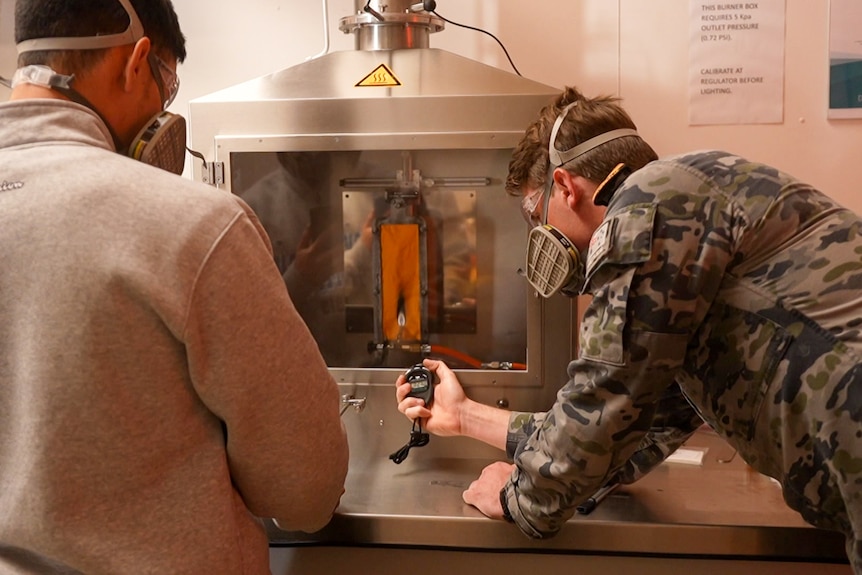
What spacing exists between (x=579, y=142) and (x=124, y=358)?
764 millimetres

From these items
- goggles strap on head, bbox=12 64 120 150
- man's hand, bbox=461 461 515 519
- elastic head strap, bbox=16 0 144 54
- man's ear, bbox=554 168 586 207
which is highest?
elastic head strap, bbox=16 0 144 54

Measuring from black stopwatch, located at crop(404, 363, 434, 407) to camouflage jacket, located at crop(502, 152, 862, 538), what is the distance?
1.39 ft

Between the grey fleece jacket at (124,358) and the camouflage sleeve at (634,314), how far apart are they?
0.41 meters

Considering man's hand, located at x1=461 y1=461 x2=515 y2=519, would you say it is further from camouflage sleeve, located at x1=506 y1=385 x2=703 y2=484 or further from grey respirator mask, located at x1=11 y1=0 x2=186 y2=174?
grey respirator mask, located at x1=11 y1=0 x2=186 y2=174

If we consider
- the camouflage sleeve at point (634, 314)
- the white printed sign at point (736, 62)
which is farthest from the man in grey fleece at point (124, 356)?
the white printed sign at point (736, 62)

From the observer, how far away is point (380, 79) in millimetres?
1521

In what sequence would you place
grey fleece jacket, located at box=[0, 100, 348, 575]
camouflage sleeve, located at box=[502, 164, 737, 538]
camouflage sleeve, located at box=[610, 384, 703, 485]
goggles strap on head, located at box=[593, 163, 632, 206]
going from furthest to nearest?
camouflage sleeve, located at box=[610, 384, 703, 485] → goggles strap on head, located at box=[593, 163, 632, 206] → camouflage sleeve, located at box=[502, 164, 737, 538] → grey fleece jacket, located at box=[0, 100, 348, 575]

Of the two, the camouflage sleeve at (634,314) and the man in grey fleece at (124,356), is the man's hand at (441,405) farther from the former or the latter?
the man in grey fleece at (124,356)

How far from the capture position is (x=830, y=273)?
3.21ft

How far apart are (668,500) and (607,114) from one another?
630 millimetres

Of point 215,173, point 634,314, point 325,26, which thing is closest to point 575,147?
point 634,314

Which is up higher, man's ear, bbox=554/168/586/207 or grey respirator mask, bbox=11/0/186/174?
grey respirator mask, bbox=11/0/186/174

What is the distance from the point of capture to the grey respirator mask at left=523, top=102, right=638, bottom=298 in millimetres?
1220

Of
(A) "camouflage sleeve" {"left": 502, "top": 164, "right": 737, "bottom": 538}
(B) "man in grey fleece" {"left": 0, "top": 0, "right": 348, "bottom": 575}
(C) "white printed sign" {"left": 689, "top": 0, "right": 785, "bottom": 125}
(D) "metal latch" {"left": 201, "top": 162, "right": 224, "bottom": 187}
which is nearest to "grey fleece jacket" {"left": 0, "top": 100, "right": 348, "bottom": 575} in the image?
(B) "man in grey fleece" {"left": 0, "top": 0, "right": 348, "bottom": 575}
